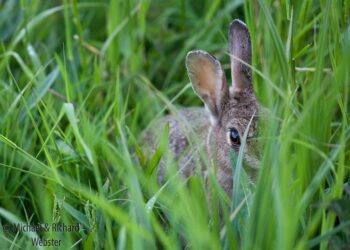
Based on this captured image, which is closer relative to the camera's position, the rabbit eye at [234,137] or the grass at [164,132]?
the grass at [164,132]

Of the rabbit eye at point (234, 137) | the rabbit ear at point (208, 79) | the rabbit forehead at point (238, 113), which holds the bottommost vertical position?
the rabbit eye at point (234, 137)

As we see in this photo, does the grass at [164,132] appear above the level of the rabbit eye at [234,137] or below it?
above

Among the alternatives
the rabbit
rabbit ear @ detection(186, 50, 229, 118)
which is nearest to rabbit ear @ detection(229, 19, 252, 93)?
the rabbit

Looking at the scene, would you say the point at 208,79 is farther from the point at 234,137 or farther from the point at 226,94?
the point at 234,137

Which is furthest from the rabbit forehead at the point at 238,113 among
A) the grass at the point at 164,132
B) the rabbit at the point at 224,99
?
the grass at the point at 164,132

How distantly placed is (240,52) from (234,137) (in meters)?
0.60

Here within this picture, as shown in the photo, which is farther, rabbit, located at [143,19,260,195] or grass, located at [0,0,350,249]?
rabbit, located at [143,19,260,195]

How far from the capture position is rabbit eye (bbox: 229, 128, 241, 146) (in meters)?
4.39

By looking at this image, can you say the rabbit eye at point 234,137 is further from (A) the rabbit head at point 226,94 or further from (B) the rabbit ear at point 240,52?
(B) the rabbit ear at point 240,52

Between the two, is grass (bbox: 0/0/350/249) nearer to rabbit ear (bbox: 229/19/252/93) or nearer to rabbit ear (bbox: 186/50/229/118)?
rabbit ear (bbox: 229/19/252/93)

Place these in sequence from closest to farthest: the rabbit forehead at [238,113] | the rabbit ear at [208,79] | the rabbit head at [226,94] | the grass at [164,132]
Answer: the grass at [164,132], the rabbit forehead at [238,113], the rabbit head at [226,94], the rabbit ear at [208,79]

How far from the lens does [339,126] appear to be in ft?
12.5

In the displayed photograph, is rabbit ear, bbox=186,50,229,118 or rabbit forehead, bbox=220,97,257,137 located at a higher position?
rabbit ear, bbox=186,50,229,118

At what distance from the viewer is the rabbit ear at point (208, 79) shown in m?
4.56
